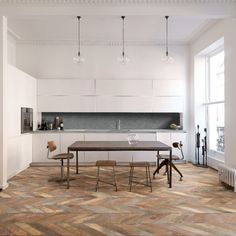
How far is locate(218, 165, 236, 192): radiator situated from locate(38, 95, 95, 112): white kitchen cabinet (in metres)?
3.80

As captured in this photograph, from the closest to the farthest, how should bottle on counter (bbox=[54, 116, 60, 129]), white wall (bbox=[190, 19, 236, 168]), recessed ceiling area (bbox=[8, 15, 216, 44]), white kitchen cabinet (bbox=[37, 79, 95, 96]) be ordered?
white wall (bbox=[190, 19, 236, 168]) < recessed ceiling area (bbox=[8, 15, 216, 44]) < white kitchen cabinet (bbox=[37, 79, 95, 96]) < bottle on counter (bbox=[54, 116, 60, 129])

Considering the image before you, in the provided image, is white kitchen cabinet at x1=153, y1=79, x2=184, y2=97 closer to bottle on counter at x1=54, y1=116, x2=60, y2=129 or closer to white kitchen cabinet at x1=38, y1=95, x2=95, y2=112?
white kitchen cabinet at x1=38, y1=95, x2=95, y2=112

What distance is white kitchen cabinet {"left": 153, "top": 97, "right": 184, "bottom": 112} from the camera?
7.83m

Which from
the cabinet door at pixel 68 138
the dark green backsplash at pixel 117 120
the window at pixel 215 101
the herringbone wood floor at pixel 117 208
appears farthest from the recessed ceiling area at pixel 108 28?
the herringbone wood floor at pixel 117 208

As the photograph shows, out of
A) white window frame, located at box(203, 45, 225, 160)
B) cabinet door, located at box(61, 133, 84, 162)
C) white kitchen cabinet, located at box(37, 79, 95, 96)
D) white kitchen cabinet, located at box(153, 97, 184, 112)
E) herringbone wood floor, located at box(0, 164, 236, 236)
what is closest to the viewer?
herringbone wood floor, located at box(0, 164, 236, 236)

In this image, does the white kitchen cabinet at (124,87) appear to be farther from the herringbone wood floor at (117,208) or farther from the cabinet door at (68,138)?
the herringbone wood floor at (117,208)

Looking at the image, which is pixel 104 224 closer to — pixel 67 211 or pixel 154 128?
pixel 67 211

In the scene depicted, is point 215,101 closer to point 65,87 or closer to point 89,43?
point 89,43

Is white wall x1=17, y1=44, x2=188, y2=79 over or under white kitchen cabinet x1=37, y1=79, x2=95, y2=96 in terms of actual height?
over

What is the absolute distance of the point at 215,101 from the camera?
7008mm

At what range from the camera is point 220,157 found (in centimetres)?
679

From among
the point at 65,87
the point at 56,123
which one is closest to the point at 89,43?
the point at 65,87

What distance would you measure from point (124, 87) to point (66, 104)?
164cm

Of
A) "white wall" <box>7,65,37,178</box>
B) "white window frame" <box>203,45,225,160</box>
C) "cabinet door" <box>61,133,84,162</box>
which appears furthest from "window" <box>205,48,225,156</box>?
"white wall" <box>7,65,37,178</box>
